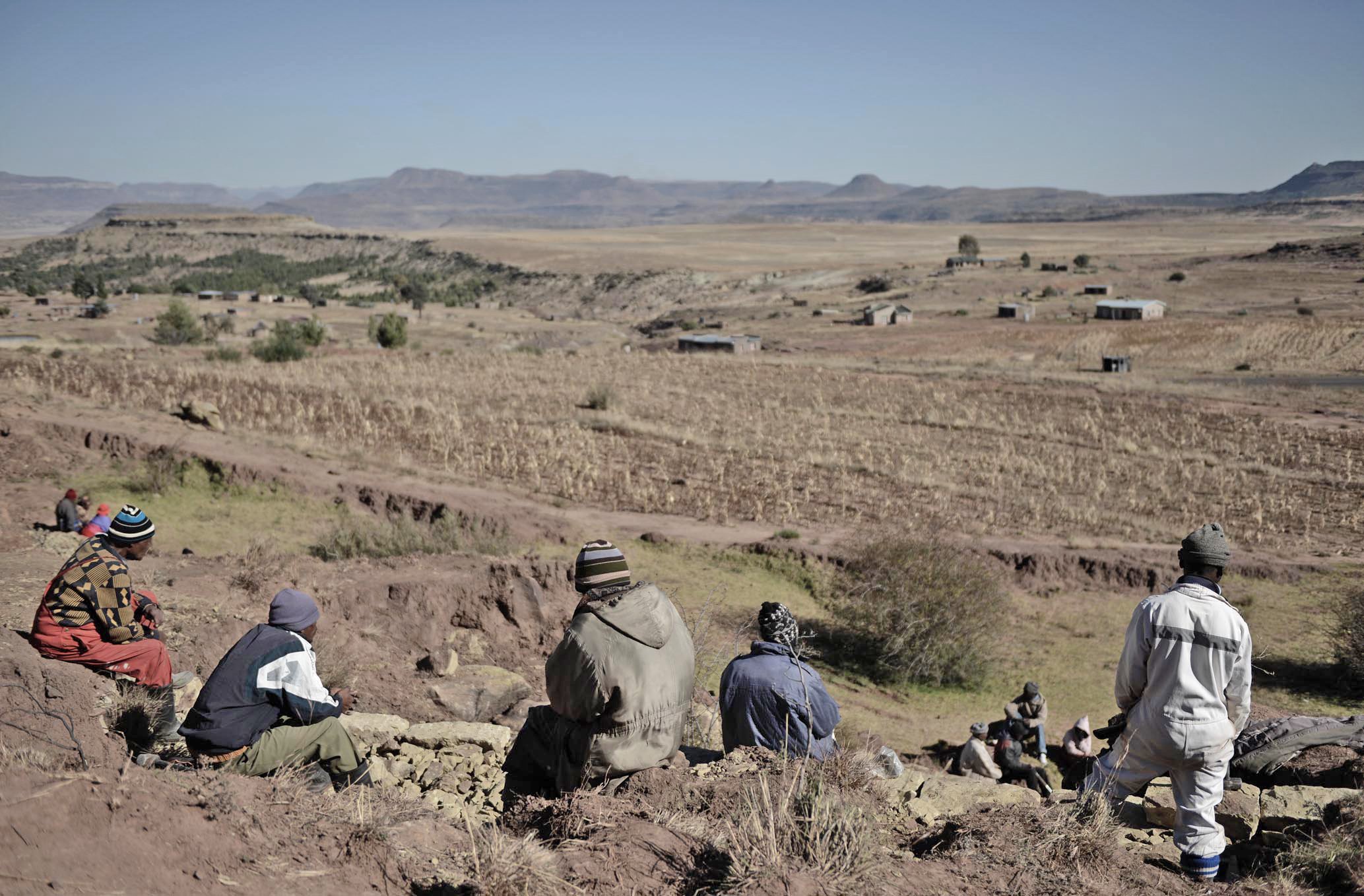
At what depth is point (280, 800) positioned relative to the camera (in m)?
4.00

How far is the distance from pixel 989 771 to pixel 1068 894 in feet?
16.9

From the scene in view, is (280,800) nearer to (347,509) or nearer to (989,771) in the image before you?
(989,771)

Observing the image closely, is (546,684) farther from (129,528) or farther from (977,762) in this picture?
(977,762)

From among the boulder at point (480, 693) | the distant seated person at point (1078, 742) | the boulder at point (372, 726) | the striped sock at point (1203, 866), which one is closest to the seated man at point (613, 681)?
the striped sock at point (1203, 866)

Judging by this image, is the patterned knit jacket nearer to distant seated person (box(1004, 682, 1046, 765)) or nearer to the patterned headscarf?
the patterned headscarf

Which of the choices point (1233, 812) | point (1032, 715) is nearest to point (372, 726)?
point (1233, 812)

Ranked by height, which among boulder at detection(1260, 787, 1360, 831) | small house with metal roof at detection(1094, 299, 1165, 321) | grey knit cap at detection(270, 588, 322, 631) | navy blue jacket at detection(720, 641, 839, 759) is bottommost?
boulder at detection(1260, 787, 1360, 831)

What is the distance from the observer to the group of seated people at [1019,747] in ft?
28.9

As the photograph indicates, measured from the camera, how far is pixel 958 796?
6312 mm

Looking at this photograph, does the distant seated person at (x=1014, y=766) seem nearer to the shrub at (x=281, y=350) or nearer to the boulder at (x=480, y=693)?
the boulder at (x=480, y=693)

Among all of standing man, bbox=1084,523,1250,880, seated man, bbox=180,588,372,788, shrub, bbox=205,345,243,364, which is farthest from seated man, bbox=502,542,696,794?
shrub, bbox=205,345,243,364

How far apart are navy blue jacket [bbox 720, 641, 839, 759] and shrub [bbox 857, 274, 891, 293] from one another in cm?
7520

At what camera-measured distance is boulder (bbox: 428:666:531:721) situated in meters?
8.30

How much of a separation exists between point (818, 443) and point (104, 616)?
20833 millimetres
